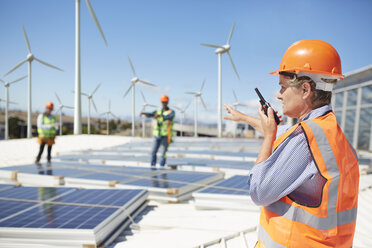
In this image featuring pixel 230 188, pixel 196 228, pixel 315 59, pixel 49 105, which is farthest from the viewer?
pixel 49 105

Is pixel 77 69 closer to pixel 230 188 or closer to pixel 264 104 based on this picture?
pixel 230 188

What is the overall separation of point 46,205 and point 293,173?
11.8 ft

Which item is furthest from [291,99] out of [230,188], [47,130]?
[47,130]

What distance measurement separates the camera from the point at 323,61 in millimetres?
1428

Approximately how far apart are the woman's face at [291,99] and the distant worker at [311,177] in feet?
0.18

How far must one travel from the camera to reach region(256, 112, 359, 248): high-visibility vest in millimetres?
1217

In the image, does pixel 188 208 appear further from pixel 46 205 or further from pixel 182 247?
pixel 46 205

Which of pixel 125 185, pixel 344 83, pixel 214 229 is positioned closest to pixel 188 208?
pixel 214 229

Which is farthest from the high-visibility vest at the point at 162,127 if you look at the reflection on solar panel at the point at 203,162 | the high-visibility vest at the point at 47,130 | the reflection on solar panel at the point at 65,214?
the high-visibility vest at the point at 47,130

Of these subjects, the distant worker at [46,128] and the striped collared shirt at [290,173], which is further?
the distant worker at [46,128]

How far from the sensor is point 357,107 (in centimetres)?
1589

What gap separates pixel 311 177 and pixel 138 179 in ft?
15.8

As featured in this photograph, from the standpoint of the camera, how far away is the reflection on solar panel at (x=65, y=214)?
279 centimetres

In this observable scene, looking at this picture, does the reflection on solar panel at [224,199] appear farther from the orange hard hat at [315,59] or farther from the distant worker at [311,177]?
the orange hard hat at [315,59]
